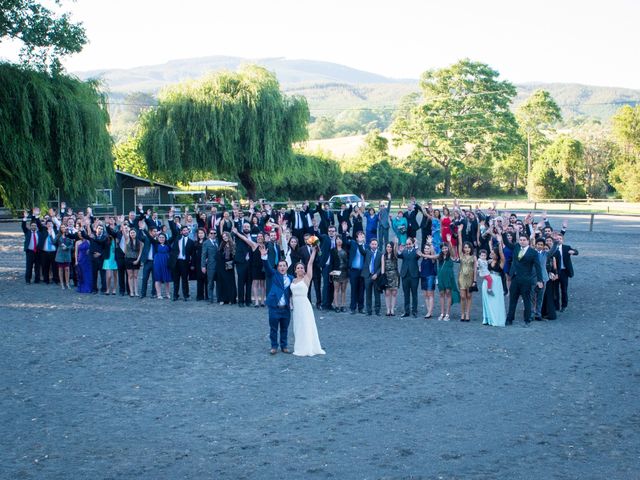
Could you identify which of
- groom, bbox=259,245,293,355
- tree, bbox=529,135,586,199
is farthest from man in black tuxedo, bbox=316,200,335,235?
tree, bbox=529,135,586,199

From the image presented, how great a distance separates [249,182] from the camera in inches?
2062

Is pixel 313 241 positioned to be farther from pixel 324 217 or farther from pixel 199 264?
pixel 324 217

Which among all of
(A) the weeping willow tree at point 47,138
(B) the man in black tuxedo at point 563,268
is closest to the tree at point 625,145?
(A) the weeping willow tree at point 47,138

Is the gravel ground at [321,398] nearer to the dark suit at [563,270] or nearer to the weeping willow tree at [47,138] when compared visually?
the dark suit at [563,270]

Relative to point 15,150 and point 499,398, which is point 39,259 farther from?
point 499,398

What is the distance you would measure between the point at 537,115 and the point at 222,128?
55.3m

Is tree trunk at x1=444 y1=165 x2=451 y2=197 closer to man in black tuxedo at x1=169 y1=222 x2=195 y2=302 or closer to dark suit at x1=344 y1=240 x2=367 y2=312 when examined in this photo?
man in black tuxedo at x1=169 y1=222 x2=195 y2=302

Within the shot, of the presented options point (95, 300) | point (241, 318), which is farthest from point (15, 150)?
point (241, 318)

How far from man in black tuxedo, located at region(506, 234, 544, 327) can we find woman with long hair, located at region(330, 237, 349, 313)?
363 centimetres

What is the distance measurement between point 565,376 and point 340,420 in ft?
12.8

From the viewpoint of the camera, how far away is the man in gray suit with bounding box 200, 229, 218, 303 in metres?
18.0

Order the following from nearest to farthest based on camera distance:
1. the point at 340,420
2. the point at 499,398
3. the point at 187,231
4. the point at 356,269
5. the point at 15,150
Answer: the point at 340,420 → the point at 499,398 → the point at 356,269 → the point at 187,231 → the point at 15,150

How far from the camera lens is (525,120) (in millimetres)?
93500

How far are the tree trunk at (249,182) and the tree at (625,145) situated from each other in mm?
36739
